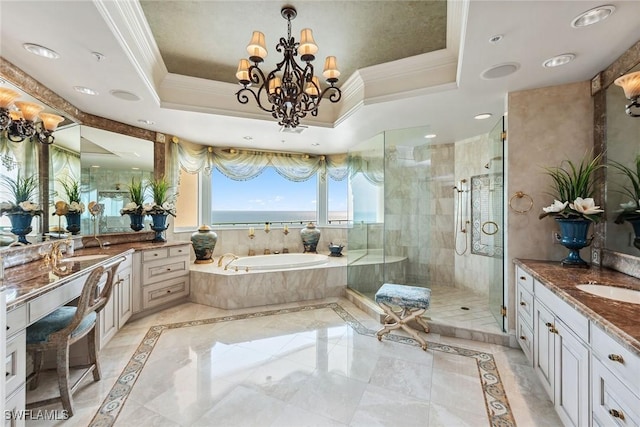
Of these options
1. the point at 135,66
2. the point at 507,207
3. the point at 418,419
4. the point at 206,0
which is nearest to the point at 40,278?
the point at 135,66

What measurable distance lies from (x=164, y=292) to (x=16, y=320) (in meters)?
2.18

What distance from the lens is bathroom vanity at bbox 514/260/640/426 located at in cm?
103

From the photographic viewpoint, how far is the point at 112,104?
9.67ft

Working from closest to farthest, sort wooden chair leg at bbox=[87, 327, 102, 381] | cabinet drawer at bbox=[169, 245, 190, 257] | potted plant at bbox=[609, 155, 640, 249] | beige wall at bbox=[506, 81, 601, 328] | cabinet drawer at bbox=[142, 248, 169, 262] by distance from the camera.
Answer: potted plant at bbox=[609, 155, 640, 249]
wooden chair leg at bbox=[87, 327, 102, 381]
beige wall at bbox=[506, 81, 601, 328]
cabinet drawer at bbox=[142, 248, 169, 262]
cabinet drawer at bbox=[169, 245, 190, 257]

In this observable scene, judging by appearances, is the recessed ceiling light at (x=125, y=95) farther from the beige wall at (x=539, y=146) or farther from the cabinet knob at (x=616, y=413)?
→ the cabinet knob at (x=616, y=413)

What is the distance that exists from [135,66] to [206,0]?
2.52ft

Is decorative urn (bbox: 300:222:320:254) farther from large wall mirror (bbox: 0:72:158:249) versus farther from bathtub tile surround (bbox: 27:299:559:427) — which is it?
large wall mirror (bbox: 0:72:158:249)

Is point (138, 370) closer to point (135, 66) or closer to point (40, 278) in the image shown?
point (40, 278)

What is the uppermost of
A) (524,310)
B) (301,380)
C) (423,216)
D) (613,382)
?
(423,216)

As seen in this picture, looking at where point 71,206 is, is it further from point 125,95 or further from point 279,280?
point 279,280

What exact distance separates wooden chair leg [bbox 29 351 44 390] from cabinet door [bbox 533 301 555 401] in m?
3.43

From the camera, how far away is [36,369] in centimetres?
199

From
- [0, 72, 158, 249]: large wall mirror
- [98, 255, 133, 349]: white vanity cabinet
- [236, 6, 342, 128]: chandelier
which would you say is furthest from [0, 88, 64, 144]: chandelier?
[236, 6, 342, 128]: chandelier

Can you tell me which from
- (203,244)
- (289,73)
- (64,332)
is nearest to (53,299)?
Result: (64,332)
